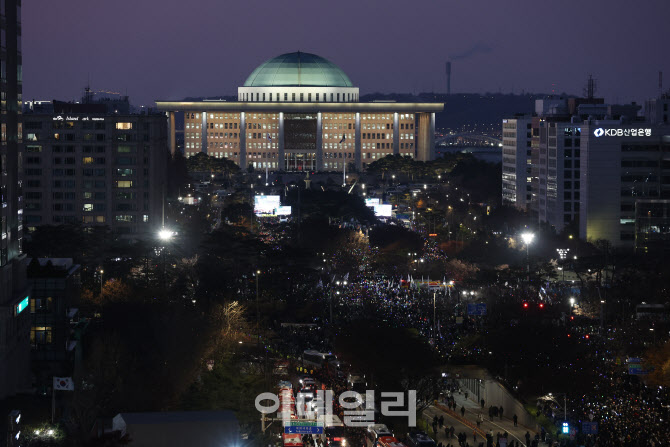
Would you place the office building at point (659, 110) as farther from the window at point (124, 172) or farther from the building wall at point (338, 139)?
the building wall at point (338, 139)

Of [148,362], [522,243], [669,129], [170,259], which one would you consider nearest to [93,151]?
[170,259]

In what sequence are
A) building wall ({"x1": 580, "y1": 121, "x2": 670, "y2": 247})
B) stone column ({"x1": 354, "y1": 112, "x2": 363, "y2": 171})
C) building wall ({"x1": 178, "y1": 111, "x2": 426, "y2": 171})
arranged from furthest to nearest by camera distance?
stone column ({"x1": 354, "y1": 112, "x2": 363, "y2": 171}) → building wall ({"x1": 178, "y1": 111, "x2": 426, "y2": 171}) → building wall ({"x1": 580, "y1": 121, "x2": 670, "y2": 247})

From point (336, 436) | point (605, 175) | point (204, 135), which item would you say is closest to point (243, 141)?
point (204, 135)

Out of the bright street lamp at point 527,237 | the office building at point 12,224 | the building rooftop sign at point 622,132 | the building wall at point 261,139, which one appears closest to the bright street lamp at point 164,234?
the bright street lamp at point 527,237

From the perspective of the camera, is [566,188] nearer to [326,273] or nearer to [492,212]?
[492,212]

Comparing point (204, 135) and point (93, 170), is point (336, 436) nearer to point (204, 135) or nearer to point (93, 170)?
point (93, 170)

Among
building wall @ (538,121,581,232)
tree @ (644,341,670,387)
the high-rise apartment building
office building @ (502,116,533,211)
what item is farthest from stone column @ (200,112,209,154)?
tree @ (644,341,670,387)

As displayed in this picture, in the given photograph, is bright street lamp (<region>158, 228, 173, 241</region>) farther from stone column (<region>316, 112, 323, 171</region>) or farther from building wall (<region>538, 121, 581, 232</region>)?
stone column (<region>316, 112, 323, 171</region>)
